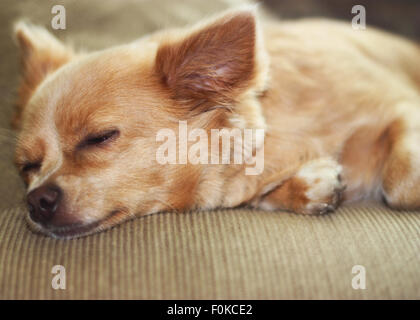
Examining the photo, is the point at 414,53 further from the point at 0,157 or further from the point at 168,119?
the point at 0,157

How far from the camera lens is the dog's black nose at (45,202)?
1481 millimetres

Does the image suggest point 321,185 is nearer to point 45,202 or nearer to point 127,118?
point 127,118

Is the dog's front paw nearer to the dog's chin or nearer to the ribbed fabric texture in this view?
the ribbed fabric texture

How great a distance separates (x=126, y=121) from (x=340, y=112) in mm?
852

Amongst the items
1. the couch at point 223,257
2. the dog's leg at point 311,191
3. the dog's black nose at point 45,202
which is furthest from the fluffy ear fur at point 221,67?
the dog's black nose at point 45,202

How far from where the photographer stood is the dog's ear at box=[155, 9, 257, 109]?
59.7 inches

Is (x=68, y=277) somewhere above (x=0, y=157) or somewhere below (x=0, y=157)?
below

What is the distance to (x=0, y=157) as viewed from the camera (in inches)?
71.3

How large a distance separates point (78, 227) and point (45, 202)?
129 millimetres

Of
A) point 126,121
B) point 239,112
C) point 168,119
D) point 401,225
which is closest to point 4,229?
point 126,121

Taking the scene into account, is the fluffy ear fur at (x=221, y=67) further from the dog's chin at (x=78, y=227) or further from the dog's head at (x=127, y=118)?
the dog's chin at (x=78, y=227)
